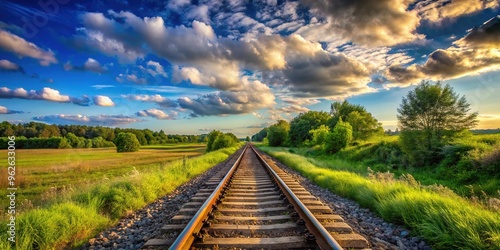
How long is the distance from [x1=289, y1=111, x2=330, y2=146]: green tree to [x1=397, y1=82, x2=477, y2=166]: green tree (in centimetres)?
3712

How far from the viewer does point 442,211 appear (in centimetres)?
368

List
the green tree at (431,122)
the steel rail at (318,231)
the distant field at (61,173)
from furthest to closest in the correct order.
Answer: the green tree at (431,122) → the distant field at (61,173) → the steel rail at (318,231)

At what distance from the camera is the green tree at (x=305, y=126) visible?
58719mm

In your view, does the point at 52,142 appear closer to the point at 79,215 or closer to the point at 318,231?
the point at 79,215

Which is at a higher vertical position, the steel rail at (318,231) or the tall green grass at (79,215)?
the steel rail at (318,231)

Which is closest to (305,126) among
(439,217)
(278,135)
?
(278,135)

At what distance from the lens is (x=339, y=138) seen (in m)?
29.9

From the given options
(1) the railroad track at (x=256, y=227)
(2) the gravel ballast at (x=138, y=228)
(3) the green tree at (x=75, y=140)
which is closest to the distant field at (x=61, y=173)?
(2) the gravel ballast at (x=138, y=228)

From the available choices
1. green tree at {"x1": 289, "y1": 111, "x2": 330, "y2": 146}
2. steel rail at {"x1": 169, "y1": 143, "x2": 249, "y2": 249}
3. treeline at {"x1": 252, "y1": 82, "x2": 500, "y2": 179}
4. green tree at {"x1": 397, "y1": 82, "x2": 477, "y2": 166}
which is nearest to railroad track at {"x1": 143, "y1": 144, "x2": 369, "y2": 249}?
steel rail at {"x1": 169, "y1": 143, "x2": 249, "y2": 249}

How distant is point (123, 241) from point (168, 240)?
90cm

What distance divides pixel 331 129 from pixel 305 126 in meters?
8.73

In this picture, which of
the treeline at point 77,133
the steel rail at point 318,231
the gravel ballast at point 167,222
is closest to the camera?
A: the steel rail at point 318,231

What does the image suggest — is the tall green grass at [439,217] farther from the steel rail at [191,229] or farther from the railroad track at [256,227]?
the steel rail at [191,229]

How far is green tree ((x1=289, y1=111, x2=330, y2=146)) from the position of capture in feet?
193
